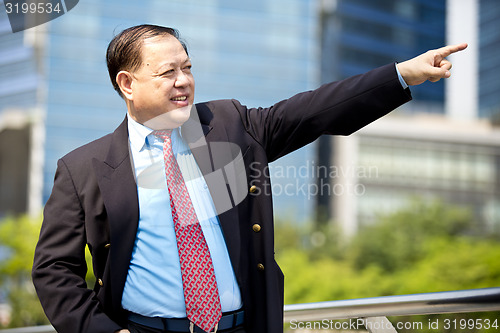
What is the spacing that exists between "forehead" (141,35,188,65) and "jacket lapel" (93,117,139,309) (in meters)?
0.29

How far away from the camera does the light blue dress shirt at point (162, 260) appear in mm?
1452

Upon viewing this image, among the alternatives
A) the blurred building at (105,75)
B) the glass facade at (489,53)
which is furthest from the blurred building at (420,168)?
the glass facade at (489,53)

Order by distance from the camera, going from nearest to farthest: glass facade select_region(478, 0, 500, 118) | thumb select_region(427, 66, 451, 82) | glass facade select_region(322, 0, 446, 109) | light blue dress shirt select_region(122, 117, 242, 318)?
thumb select_region(427, 66, 451, 82), light blue dress shirt select_region(122, 117, 242, 318), glass facade select_region(322, 0, 446, 109), glass facade select_region(478, 0, 500, 118)

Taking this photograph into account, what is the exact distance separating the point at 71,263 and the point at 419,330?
1.52 metres

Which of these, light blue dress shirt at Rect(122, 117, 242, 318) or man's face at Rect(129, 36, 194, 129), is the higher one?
man's face at Rect(129, 36, 194, 129)

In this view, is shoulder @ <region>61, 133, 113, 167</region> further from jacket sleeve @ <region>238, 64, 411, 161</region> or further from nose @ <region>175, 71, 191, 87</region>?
jacket sleeve @ <region>238, 64, 411, 161</region>

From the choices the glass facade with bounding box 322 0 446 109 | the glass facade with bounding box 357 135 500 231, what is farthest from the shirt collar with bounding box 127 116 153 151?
the glass facade with bounding box 322 0 446 109

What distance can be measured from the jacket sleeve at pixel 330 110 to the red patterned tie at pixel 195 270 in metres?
0.29

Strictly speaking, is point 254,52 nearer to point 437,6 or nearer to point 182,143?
point 437,6

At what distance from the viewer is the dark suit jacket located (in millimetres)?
1422

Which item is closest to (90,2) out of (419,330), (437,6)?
(437,6)

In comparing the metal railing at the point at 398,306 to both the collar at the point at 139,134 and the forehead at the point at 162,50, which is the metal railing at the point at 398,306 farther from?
the forehead at the point at 162,50

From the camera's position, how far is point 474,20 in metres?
55.6

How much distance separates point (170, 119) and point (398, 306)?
0.89m
